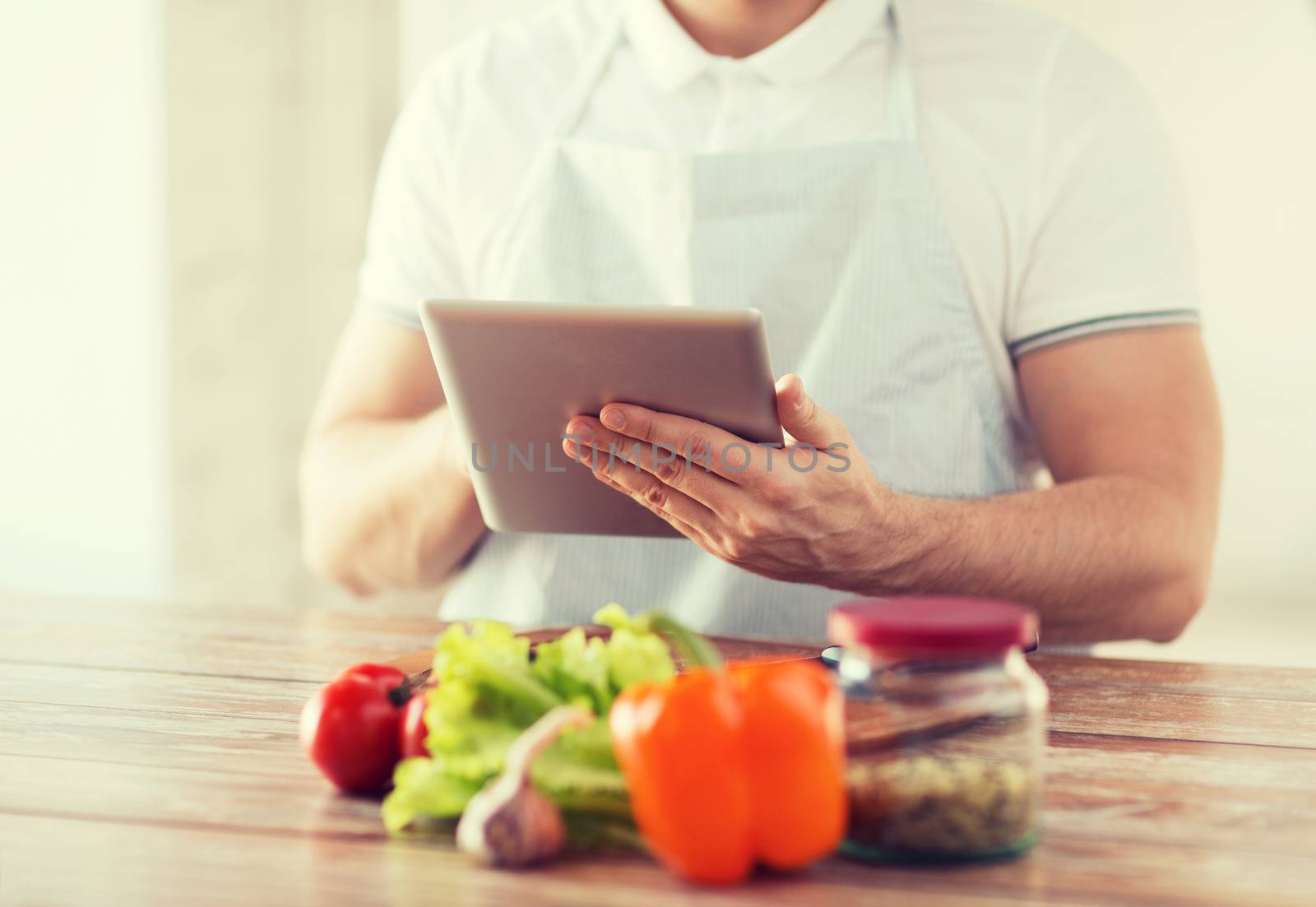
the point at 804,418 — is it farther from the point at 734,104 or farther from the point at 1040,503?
the point at 734,104

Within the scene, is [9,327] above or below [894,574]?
above

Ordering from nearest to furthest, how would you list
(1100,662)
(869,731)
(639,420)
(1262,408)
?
(869,731), (639,420), (1100,662), (1262,408)

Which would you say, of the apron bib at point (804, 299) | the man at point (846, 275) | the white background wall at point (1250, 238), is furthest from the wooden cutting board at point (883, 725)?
the white background wall at point (1250, 238)

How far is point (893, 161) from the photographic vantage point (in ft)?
5.06

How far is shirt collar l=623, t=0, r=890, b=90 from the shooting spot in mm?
1606

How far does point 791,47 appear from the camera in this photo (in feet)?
5.27

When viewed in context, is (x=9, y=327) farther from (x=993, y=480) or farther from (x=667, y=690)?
(x=667, y=690)

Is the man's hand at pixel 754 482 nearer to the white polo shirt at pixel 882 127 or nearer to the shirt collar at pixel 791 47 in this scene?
the white polo shirt at pixel 882 127

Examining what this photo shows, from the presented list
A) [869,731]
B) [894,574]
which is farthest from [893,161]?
[869,731]

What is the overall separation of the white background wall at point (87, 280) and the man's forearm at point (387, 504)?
112 cm

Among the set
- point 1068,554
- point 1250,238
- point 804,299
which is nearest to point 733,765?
point 1068,554

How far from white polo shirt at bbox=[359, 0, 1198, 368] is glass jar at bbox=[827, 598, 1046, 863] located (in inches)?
34.6

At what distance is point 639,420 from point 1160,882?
539 millimetres

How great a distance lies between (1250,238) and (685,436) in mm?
1958
